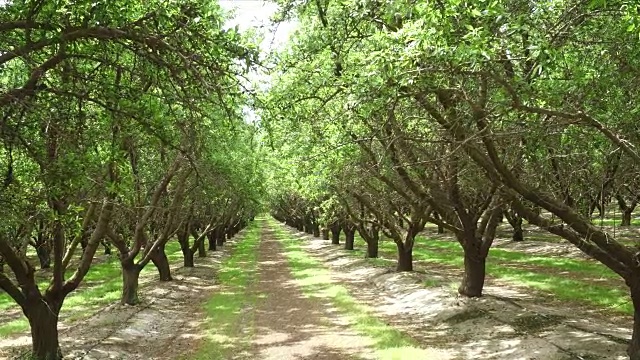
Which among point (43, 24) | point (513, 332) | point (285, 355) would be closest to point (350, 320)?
point (285, 355)

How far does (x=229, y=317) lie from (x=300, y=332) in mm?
4025

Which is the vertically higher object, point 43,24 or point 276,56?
point 276,56

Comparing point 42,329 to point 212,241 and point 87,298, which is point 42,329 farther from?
point 212,241

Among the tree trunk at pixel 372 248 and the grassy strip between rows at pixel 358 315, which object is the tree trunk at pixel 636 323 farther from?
the tree trunk at pixel 372 248

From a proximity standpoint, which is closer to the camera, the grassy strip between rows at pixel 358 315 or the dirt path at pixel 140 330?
the grassy strip between rows at pixel 358 315

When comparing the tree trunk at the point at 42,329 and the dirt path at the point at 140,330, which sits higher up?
the tree trunk at the point at 42,329

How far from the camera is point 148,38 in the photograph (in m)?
7.20

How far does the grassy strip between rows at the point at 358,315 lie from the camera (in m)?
13.7

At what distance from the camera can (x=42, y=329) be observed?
40.1ft

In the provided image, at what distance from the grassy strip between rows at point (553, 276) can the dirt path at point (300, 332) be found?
582 cm

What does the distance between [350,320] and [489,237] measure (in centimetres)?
545

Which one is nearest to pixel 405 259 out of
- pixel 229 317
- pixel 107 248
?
pixel 229 317

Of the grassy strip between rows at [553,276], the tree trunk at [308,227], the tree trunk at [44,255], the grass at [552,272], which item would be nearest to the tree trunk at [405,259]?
the grassy strip between rows at [553,276]

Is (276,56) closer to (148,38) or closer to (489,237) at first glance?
(148,38)
